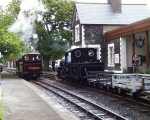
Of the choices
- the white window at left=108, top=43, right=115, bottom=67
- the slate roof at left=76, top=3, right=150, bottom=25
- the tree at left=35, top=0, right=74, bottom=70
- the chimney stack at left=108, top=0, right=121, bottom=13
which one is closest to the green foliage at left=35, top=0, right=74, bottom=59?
the tree at left=35, top=0, right=74, bottom=70

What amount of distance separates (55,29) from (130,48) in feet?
65.0

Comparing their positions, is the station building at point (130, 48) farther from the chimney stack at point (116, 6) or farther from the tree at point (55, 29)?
the tree at point (55, 29)

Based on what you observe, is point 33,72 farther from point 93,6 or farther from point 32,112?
point 32,112

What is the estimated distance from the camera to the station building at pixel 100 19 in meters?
43.5

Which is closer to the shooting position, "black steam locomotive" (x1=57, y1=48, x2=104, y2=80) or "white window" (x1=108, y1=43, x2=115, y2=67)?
"black steam locomotive" (x1=57, y1=48, x2=104, y2=80)

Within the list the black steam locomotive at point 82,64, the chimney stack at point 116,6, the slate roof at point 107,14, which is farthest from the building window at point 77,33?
the black steam locomotive at point 82,64

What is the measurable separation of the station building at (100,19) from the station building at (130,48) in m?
2.07

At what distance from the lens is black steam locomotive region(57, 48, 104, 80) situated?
93.1 feet

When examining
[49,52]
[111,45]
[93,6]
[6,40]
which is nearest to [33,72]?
[6,40]

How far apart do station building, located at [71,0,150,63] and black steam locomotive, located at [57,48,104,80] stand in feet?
34.0

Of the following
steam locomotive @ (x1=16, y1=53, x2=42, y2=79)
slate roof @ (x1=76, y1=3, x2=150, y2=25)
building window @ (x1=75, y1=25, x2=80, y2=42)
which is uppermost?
slate roof @ (x1=76, y1=3, x2=150, y2=25)

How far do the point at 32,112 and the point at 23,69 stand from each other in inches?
1015

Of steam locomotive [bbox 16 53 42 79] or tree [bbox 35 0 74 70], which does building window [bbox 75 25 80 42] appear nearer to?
tree [bbox 35 0 74 70]

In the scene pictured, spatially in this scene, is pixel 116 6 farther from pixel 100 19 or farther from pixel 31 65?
pixel 31 65
